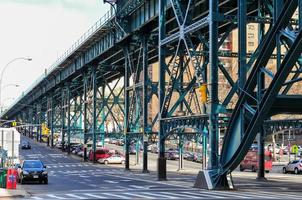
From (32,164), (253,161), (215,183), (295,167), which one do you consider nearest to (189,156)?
(253,161)

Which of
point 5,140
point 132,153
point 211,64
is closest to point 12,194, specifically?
point 5,140

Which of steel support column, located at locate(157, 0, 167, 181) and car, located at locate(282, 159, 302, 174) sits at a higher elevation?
steel support column, located at locate(157, 0, 167, 181)

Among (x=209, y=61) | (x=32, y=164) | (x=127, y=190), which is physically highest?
(x=209, y=61)

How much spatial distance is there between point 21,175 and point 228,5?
2105cm

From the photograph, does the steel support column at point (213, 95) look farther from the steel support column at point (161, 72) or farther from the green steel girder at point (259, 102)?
the steel support column at point (161, 72)

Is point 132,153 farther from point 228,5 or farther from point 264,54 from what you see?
point 264,54

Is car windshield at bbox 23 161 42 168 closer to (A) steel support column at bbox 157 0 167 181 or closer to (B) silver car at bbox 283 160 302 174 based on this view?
(A) steel support column at bbox 157 0 167 181

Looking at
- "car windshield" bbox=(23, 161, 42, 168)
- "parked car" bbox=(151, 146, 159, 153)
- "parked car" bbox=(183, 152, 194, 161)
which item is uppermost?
"car windshield" bbox=(23, 161, 42, 168)

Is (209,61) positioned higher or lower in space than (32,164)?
higher

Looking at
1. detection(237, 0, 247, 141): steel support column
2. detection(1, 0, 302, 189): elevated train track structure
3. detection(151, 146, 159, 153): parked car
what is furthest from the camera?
detection(151, 146, 159, 153): parked car

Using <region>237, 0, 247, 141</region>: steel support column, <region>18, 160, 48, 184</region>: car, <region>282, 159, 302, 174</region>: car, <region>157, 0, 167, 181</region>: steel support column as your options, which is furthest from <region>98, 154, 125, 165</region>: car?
<region>237, 0, 247, 141</region>: steel support column

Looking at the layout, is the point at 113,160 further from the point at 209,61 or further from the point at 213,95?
the point at 213,95

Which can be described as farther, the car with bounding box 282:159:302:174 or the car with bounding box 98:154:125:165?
the car with bounding box 98:154:125:165

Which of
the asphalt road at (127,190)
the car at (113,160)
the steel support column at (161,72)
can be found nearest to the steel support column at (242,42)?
the asphalt road at (127,190)
